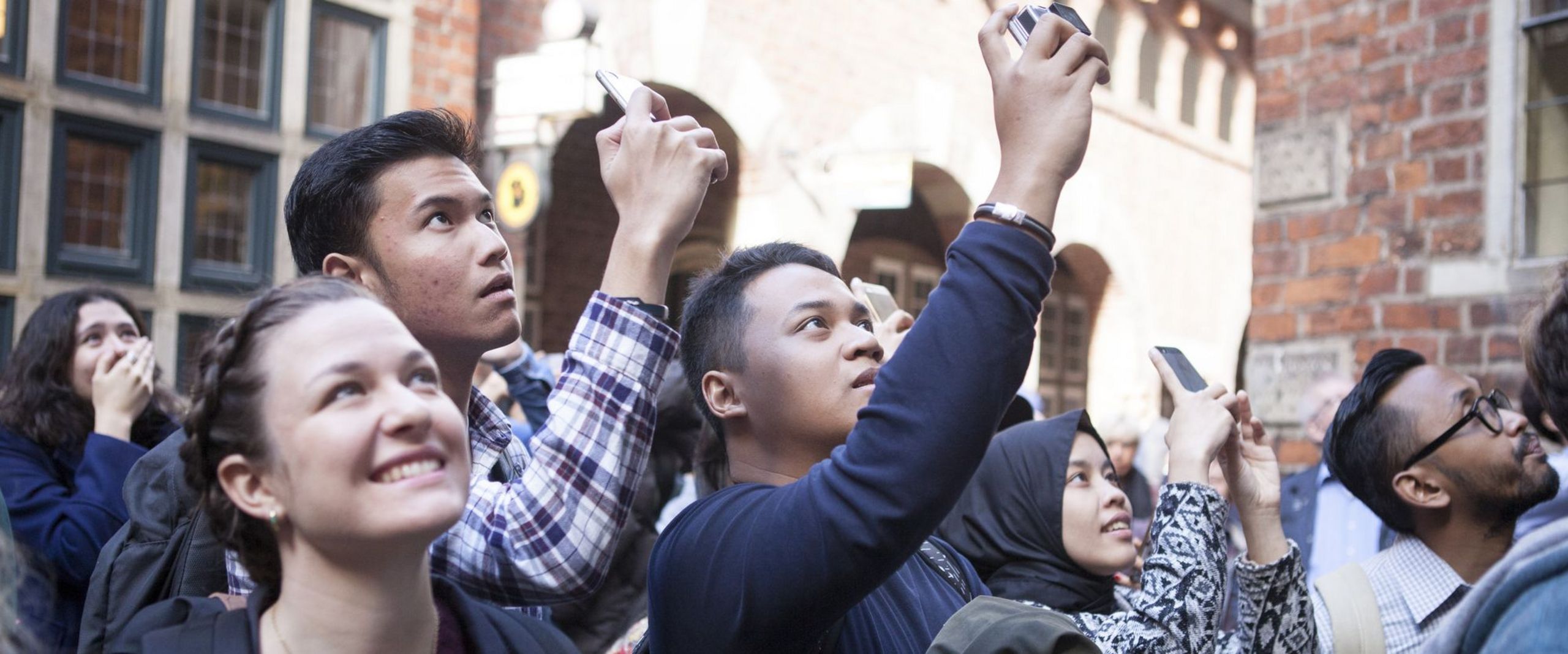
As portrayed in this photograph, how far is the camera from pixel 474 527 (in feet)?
5.54

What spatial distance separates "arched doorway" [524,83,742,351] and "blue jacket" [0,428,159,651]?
20.4 feet

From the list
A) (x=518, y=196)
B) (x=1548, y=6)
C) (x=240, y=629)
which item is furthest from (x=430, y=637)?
(x=518, y=196)

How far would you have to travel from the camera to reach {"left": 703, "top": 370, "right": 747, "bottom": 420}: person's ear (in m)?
2.05

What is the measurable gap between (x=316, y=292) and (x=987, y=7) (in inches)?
453

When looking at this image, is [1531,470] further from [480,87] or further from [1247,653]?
[480,87]

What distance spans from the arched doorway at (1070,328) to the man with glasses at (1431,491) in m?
11.4

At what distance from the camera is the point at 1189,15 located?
1520 cm

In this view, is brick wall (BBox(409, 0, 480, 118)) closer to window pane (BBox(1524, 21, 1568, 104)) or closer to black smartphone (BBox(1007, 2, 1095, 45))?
window pane (BBox(1524, 21, 1568, 104))

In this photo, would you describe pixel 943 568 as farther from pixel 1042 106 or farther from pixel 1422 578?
pixel 1422 578

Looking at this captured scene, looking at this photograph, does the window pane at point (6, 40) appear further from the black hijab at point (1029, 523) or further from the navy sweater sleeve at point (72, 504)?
the black hijab at point (1029, 523)

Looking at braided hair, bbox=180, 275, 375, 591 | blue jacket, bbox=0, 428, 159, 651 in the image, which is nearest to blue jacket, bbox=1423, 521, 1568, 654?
braided hair, bbox=180, 275, 375, 591

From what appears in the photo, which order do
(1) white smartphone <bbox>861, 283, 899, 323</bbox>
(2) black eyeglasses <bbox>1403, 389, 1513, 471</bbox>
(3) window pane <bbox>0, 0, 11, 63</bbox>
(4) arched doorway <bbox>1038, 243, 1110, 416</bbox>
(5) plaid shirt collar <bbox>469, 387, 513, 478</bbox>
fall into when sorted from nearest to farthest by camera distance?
(5) plaid shirt collar <bbox>469, 387, 513, 478</bbox> → (2) black eyeglasses <bbox>1403, 389, 1513, 471</bbox> → (1) white smartphone <bbox>861, 283, 899, 323</bbox> → (3) window pane <bbox>0, 0, 11, 63</bbox> → (4) arched doorway <bbox>1038, 243, 1110, 416</bbox>

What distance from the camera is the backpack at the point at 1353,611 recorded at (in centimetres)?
249

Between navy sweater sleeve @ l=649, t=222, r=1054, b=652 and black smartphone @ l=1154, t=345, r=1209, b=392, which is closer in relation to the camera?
navy sweater sleeve @ l=649, t=222, r=1054, b=652
